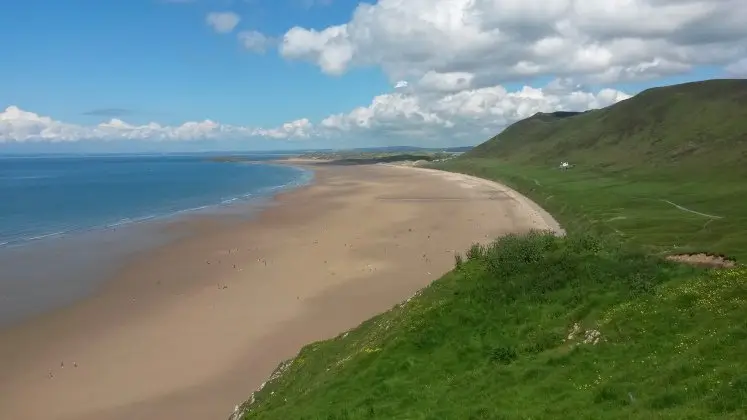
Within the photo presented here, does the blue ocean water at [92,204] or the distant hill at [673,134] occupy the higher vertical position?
the distant hill at [673,134]

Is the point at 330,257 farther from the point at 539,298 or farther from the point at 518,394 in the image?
the point at 518,394

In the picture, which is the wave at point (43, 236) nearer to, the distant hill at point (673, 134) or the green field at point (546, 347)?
the green field at point (546, 347)

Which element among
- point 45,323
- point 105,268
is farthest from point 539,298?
point 105,268

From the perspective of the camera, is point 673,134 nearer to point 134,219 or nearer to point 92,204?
point 134,219

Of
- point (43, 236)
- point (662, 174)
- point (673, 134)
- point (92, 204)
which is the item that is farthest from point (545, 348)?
point (673, 134)

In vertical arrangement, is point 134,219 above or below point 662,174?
below

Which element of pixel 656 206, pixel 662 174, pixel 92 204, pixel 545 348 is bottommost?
pixel 92 204

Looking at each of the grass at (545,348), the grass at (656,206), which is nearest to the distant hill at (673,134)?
the grass at (656,206)
